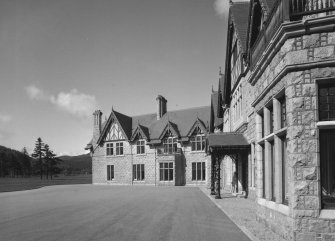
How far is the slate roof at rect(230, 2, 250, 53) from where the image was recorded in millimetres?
17234

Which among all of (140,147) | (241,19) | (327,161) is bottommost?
(140,147)

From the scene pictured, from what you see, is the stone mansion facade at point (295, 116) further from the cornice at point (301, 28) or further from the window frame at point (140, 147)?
the window frame at point (140, 147)

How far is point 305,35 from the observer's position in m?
6.50

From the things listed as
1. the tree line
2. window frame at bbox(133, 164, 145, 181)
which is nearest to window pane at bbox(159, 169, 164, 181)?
window frame at bbox(133, 164, 145, 181)

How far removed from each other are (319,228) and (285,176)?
1542 mm

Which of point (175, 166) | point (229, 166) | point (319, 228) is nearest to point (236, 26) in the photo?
point (229, 166)

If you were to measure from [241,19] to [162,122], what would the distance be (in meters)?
24.3

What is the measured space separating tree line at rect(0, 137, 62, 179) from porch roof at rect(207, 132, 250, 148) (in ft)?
254

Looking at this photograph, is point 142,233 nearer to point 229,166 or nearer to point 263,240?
point 263,240

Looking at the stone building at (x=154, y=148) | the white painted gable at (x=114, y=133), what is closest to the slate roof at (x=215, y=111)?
the stone building at (x=154, y=148)

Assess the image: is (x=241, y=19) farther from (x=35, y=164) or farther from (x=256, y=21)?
(x=35, y=164)

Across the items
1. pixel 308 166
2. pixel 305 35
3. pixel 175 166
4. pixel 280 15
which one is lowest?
pixel 175 166

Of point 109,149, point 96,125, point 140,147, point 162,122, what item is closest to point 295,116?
point 140,147

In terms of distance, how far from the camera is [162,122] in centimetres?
4178
